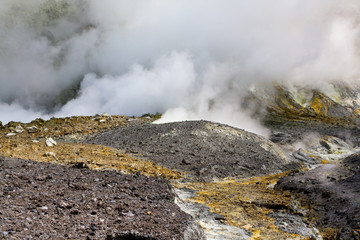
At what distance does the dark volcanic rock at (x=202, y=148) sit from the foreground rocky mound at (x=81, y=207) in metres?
7.58

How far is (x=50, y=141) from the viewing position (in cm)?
1703

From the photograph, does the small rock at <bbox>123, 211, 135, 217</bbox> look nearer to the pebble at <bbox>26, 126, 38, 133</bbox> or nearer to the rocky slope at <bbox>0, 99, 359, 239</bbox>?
the rocky slope at <bbox>0, 99, 359, 239</bbox>

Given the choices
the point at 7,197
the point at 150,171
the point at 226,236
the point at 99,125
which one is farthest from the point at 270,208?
the point at 99,125

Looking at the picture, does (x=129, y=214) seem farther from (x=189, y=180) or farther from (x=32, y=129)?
(x=32, y=129)

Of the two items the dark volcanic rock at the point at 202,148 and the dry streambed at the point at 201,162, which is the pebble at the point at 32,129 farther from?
the dark volcanic rock at the point at 202,148

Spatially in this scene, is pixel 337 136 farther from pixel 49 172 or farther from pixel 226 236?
pixel 49 172

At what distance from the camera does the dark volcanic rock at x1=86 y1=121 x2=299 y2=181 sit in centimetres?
1655

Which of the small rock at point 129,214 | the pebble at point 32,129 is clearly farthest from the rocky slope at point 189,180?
the pebble at point 32,129

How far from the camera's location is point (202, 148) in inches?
765

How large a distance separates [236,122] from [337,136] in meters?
12.6

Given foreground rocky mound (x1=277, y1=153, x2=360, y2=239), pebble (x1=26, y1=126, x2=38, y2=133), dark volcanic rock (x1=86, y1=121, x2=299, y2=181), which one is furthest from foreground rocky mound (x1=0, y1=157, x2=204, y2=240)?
pebble (x1=26, y1=126, x2=38, y2=133)

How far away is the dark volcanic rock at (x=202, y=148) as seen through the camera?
16.5 metres

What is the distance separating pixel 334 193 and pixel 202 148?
9787 mm

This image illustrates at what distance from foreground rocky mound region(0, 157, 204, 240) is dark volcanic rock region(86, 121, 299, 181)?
298 inches
